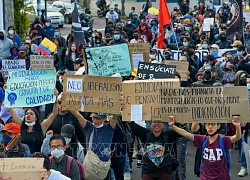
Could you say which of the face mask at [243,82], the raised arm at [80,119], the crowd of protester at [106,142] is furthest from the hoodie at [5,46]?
the raised arm at [80,119]

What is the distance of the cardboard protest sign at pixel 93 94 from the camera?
9.30 meters

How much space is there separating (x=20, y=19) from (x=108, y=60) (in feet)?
49.7

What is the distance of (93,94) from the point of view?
30.8 feet

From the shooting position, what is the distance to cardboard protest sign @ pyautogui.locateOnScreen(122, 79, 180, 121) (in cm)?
910

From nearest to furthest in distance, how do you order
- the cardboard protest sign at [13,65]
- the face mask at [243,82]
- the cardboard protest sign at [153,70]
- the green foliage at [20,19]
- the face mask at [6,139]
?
the face mask at [6,139] < the cardboard protest sign at [153,70] < the face mask at [243,82] < the cardboard protest sign at [13,65] < the green foliage at [20,19]

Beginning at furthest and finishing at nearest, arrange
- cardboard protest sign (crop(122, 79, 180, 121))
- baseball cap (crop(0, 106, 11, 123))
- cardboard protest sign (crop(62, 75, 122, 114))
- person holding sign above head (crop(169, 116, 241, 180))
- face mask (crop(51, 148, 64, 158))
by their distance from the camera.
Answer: baseball cap (crop(0, 106, 11, 123))
cardboard protest sign (crop(62, 75, 122, 114))
cardboard protest sign (crop(122, 79, 180, 121))
person holding sign above head (crop(169, 116, 241, 180))
face mask (crop(51, 148, 64, 158))

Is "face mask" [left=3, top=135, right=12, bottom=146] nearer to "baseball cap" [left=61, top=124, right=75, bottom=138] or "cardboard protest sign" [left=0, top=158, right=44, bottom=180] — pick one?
"baseball cap" [left=61, top=124, right=75, bottom=138]

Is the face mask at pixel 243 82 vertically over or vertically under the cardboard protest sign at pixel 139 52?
under

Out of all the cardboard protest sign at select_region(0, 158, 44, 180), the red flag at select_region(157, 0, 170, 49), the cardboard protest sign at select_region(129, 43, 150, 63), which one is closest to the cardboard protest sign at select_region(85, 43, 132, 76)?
the cardboard protest sign at select_region(129, 43, 150, 63)

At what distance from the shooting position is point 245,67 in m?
15.8

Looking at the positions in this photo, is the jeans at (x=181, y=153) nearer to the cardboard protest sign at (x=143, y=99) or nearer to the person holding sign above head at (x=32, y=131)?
the cardboard protest sign at (x=143, y=99)

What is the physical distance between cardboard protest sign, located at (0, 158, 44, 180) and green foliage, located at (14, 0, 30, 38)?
62.6 feet

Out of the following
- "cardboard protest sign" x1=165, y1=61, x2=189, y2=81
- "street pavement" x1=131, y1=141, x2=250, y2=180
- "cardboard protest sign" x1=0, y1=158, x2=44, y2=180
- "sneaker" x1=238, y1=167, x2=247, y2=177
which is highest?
"cardboard protest sign" x1=165, y1=61, x2=189, y2=81

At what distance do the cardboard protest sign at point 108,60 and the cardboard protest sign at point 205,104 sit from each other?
245cm
